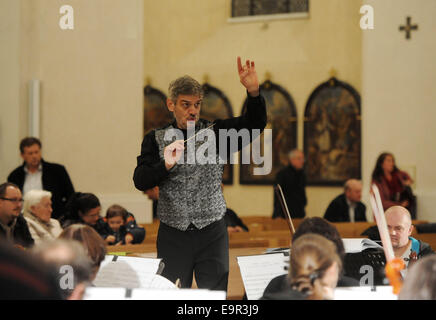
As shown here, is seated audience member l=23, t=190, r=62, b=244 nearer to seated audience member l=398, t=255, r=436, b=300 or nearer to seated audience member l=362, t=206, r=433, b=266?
seated audience member l=362, t=206, r=433, b=266

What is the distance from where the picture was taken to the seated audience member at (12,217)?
510cm

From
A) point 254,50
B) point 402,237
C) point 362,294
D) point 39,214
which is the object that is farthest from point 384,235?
point 254,50

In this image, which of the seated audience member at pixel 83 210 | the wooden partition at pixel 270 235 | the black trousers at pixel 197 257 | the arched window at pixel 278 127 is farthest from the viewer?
the arched window at pixel 278 127

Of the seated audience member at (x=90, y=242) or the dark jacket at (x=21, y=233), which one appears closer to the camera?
the seated audience member at (x=90, y=242)

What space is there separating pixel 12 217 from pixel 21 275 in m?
4.52

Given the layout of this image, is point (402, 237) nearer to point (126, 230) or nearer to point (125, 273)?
point (125, 273)

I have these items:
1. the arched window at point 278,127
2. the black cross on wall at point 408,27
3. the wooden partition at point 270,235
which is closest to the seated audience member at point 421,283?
the wooden partition at point 270,235

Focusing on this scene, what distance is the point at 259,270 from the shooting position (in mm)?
2959

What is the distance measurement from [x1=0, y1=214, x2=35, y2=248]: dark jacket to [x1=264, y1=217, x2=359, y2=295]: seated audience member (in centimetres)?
287

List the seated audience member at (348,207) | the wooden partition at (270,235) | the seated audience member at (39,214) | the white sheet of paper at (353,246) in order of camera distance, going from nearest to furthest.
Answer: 1. the white sheet of paper at (353,246)
2. the seated audience member at (39,214)
3. the wooden partition at (270,235)
4. the seated audience member at (348,207)

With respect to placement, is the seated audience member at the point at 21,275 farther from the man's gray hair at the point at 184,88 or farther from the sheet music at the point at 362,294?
the man's gray hair at the point at 184,88

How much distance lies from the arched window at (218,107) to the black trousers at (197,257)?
1112 cm

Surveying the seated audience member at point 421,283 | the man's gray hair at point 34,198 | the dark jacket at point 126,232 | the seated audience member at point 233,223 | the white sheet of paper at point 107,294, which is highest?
the seated audience member at point 421,283
